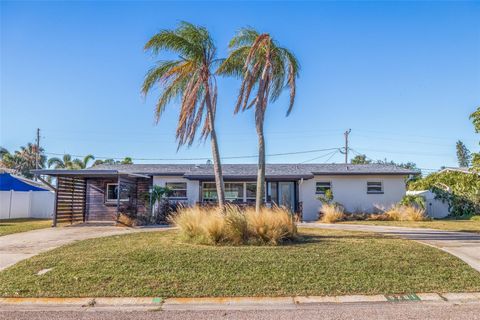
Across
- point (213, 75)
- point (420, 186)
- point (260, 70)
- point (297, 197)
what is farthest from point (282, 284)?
point (420, 186)

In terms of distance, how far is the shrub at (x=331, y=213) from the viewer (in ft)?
60.2

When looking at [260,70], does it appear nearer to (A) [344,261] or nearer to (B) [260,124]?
(B) [260,124]

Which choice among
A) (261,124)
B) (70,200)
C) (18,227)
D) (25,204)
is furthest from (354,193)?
(25,204)

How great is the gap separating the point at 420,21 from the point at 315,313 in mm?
10732

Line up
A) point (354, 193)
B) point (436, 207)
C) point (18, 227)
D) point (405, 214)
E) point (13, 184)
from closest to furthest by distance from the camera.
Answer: point (18, 227) → point (405, 214) → point (354, 193) → point (436, 207) → point (13, 184)

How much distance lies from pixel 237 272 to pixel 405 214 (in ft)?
50.1

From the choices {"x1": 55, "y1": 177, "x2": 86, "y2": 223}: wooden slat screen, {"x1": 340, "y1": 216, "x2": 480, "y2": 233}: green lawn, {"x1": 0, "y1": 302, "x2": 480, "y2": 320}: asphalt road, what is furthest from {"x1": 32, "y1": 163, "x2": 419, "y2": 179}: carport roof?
{"x1": 0, "y1": 302, "x2": 480, "y2": 320}: asphalt road

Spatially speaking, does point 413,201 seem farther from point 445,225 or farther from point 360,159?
point 360,159

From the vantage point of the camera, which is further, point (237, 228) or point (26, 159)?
point (26, 159)

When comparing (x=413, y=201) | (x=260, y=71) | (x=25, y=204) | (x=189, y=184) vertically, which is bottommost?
(x=25, y=204)

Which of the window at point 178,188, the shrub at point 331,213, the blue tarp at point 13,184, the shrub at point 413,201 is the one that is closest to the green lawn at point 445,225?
the shrub at point 331,213

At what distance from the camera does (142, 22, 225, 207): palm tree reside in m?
11.5

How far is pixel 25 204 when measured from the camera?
24.4m

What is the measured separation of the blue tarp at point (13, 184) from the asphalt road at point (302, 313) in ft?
76.3
